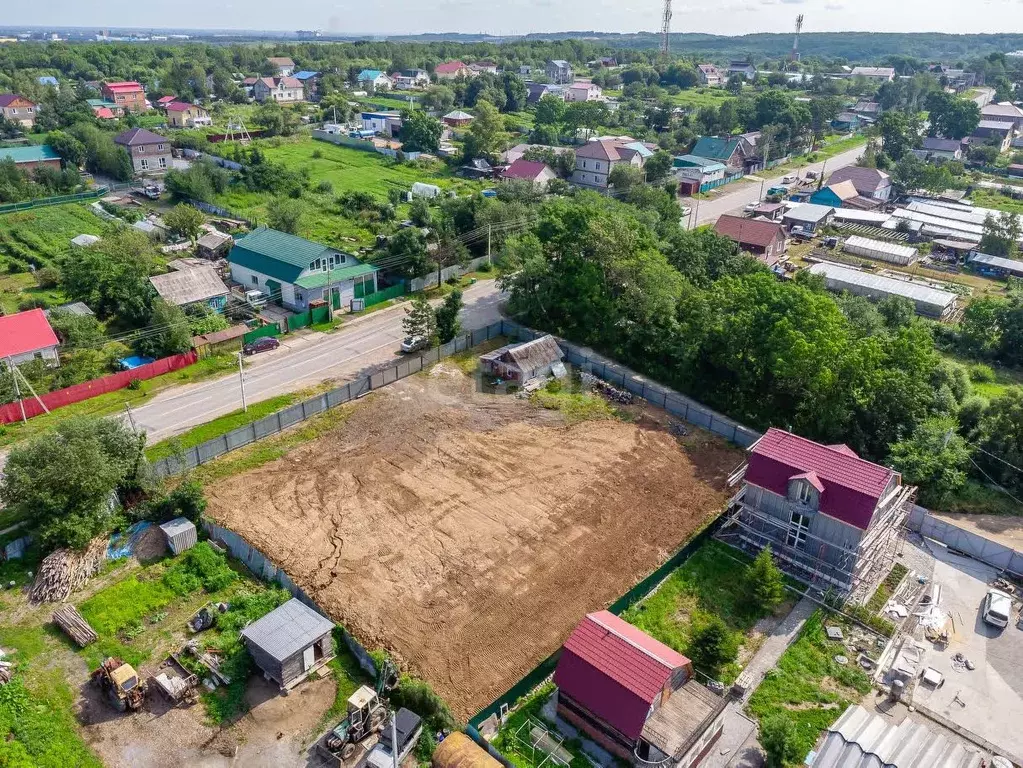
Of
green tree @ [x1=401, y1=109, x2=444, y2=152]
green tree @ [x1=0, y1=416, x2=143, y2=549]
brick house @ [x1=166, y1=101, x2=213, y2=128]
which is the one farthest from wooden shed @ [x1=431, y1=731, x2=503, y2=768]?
brick house @ [x1=166, y1=101, x2=213, y2=128]

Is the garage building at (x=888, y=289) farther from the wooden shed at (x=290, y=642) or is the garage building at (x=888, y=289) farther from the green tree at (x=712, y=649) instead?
the wooden shed at (x=290, y=642)

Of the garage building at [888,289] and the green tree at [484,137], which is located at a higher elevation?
the green tree at [484,137]

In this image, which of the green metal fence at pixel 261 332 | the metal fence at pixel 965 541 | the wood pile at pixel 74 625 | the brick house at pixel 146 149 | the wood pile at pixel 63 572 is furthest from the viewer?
the brick house at pixel 146 149

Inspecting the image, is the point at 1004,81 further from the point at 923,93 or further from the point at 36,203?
the point at 36,203

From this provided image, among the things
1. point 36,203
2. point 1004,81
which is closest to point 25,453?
point 36,203

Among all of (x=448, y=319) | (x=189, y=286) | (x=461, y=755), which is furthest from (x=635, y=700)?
(x=189, y=286)

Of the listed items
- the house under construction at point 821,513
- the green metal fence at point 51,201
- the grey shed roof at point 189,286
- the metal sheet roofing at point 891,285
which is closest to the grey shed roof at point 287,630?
the house under construction at point 821,513
